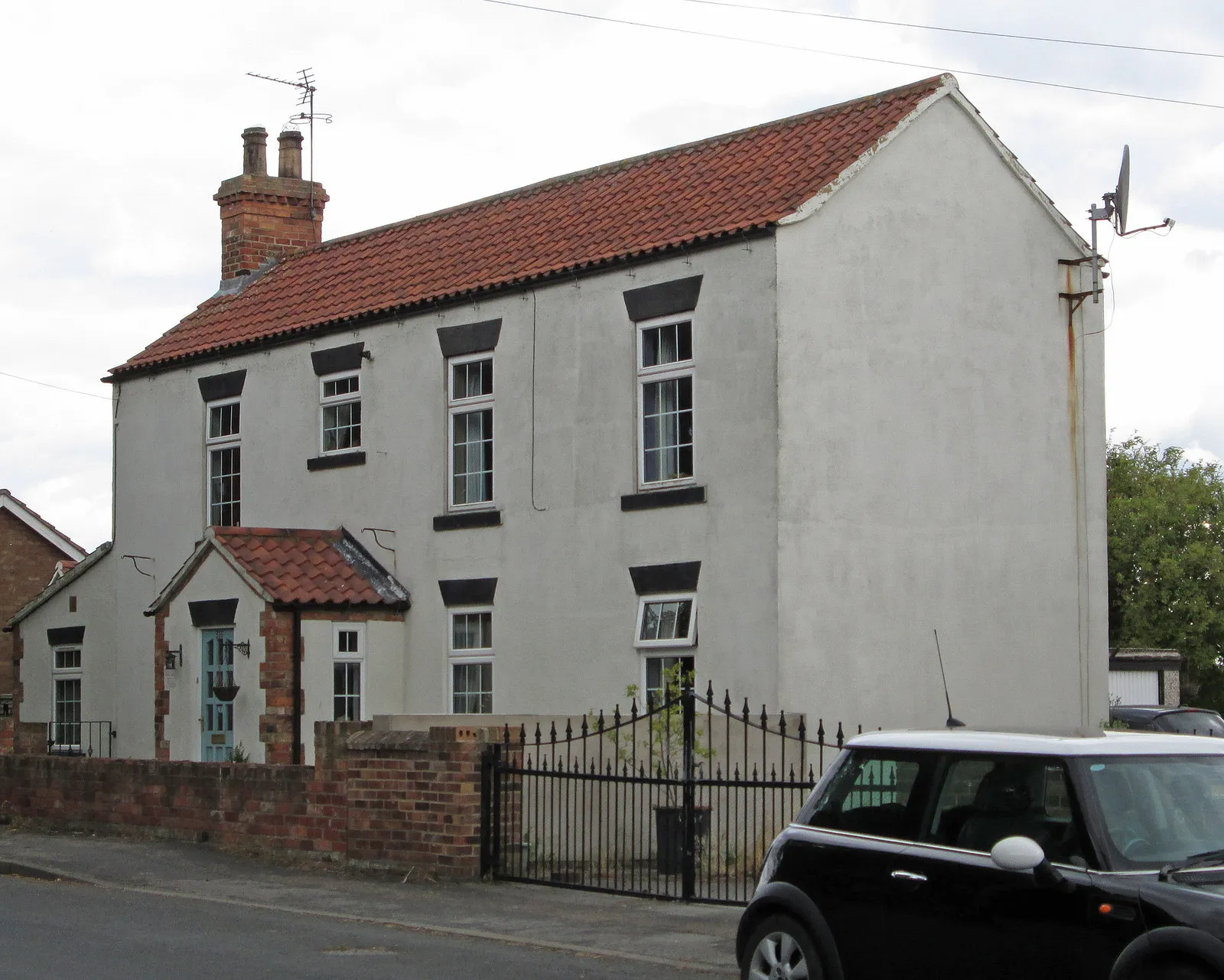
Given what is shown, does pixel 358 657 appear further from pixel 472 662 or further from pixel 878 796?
pixel 878 796

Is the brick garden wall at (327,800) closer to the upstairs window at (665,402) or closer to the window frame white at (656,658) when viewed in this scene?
the window frame white at (656,658)

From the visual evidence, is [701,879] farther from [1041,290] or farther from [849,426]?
[1041,290]

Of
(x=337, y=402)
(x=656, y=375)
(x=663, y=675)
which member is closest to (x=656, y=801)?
(x=663, y=675)

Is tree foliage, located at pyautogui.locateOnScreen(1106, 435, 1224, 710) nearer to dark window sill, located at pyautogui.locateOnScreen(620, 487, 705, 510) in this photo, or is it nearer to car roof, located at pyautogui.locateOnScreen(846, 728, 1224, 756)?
dark window sill, located at pyautogui.locateOnScreen(620, 487, 705, 510)

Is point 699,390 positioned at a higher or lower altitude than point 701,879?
higher

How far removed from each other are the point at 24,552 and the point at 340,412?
67.0 feet

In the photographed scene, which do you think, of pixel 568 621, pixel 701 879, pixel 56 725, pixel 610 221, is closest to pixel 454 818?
pixel 701 879

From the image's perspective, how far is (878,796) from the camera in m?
8.24

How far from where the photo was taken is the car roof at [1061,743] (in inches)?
293

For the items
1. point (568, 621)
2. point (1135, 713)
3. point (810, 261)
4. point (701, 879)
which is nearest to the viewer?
point (701, 879)

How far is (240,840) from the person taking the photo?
16.6 metres

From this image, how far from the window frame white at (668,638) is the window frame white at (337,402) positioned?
5.28 m

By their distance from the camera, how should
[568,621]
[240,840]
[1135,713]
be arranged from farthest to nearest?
[1135,713] → [568,621] → [240,840]

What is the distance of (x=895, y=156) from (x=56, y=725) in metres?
15.1
